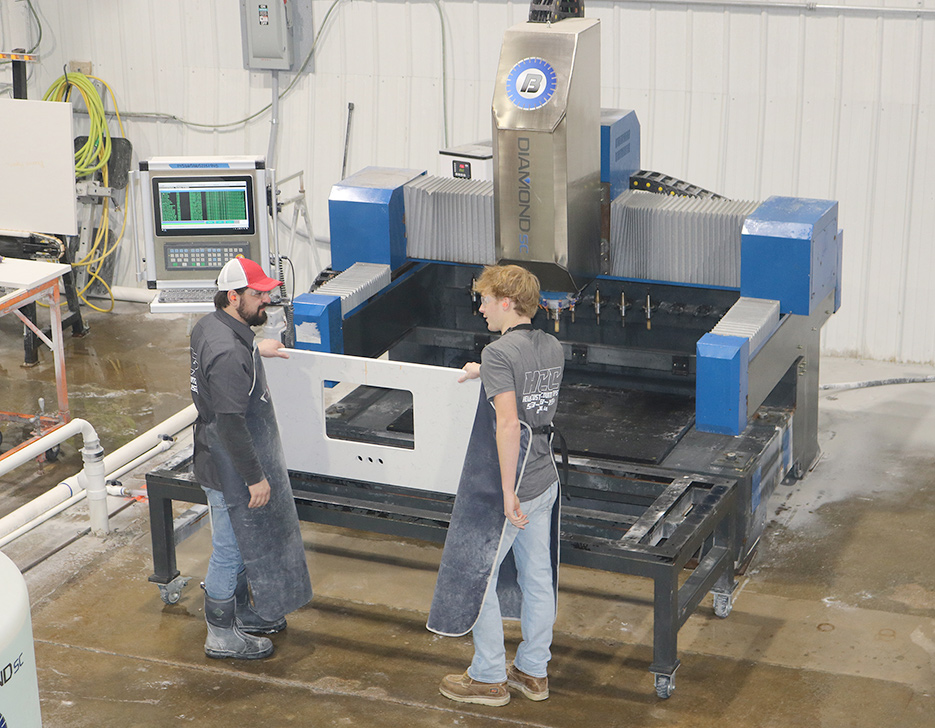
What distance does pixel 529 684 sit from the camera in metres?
3.85

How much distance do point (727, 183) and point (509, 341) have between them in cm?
375

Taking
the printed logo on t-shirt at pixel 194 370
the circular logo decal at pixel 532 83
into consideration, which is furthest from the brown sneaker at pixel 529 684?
the circular logo decal at pixel 532 83

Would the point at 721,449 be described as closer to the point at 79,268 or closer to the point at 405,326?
the point at 405,326

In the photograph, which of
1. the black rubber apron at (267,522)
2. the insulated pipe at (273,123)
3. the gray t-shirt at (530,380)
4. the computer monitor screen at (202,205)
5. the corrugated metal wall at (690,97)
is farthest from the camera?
the insulated pipe at (273,123)

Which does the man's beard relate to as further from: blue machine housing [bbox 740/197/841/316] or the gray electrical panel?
the gray electrical panel

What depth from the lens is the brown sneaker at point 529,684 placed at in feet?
12.6

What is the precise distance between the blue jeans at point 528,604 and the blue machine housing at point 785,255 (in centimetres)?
125

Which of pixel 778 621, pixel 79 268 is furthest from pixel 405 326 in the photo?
pixel 79 268

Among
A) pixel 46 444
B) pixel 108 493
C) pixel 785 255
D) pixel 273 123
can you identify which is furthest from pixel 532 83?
pixel 273 123

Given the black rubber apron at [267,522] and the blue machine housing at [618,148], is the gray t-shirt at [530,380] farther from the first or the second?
the blue machine housing at [618,148]

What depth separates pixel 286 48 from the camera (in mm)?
7430

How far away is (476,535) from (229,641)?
0.99 metres

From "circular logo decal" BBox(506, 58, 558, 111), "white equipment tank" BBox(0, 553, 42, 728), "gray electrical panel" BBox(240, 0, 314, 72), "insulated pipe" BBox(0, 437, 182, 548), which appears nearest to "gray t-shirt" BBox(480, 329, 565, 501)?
"circular logo decal" BBox(506, 58, 558, 111)

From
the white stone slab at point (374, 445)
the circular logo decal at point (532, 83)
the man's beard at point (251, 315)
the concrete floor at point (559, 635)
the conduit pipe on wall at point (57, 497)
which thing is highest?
the circular logo decal at point (532, 83)
